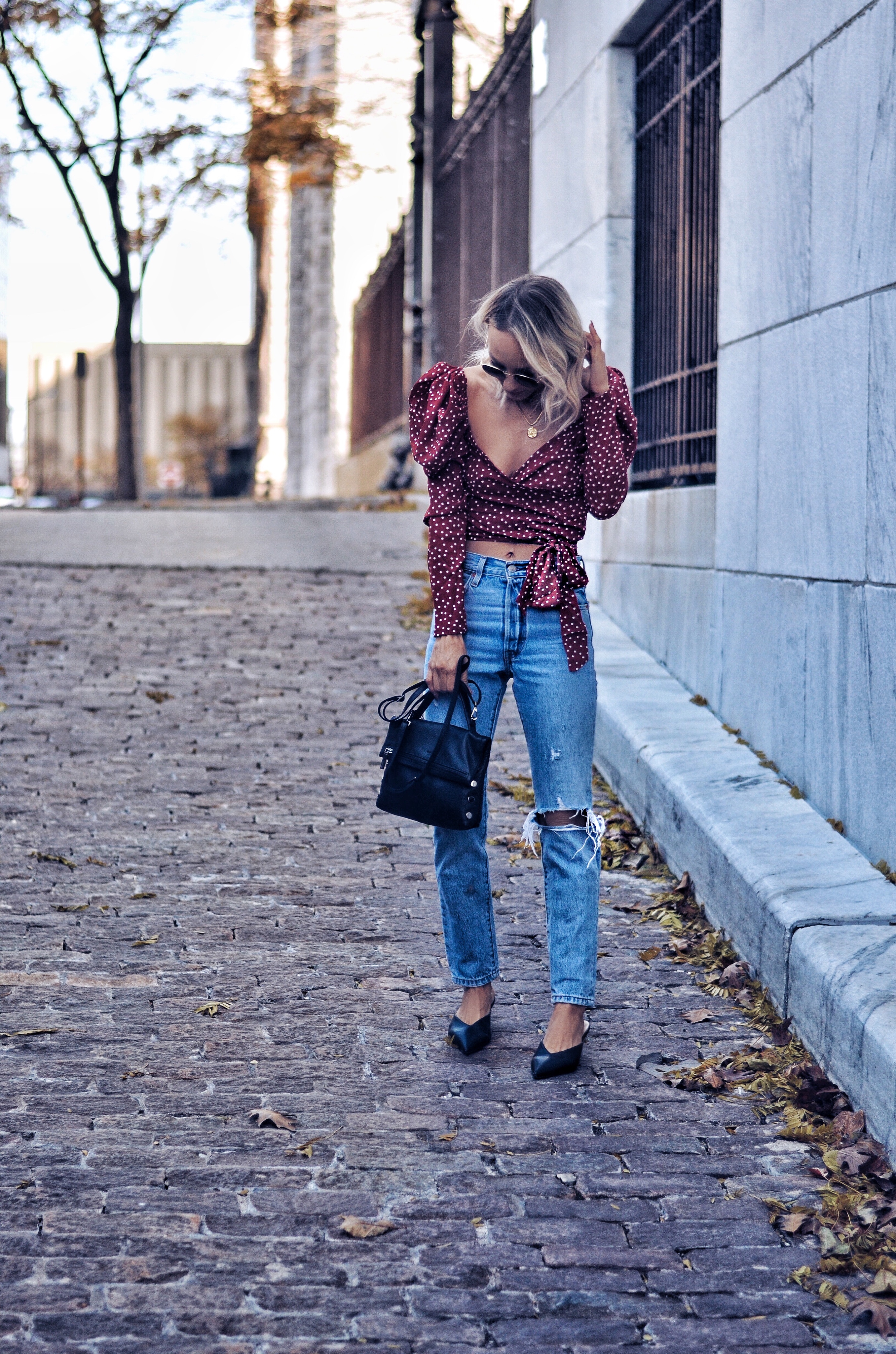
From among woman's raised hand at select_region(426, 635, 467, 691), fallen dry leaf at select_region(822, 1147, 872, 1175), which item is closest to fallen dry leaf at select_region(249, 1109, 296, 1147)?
woman's raised hand at select_region(426, 635, 467, 691)

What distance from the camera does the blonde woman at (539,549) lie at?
382cm

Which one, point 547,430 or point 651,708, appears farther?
point 651,708

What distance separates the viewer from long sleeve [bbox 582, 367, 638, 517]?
384 cm

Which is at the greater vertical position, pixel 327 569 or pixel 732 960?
pixel 327 569

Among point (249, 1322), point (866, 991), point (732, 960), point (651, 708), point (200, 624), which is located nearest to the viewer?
point (249, 1322)

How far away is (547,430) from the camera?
3.85 meters

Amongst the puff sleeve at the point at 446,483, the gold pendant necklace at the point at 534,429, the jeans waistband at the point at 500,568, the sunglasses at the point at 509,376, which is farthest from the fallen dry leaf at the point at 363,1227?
the sunglasses at the point at 509,376

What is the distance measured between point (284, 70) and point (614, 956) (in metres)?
29.0

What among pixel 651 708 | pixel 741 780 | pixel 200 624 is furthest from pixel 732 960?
pixel 200 624

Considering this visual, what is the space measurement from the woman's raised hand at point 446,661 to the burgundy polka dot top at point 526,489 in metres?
0.03

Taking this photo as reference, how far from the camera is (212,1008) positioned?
438 centimetres

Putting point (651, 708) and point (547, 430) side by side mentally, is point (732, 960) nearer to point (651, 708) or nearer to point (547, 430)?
point (547, 430)

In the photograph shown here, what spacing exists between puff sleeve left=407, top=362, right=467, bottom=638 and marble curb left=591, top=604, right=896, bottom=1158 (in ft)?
Answer: 4.24

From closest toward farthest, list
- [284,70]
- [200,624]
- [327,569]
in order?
[200,624] → [327,569] → [284,70]
